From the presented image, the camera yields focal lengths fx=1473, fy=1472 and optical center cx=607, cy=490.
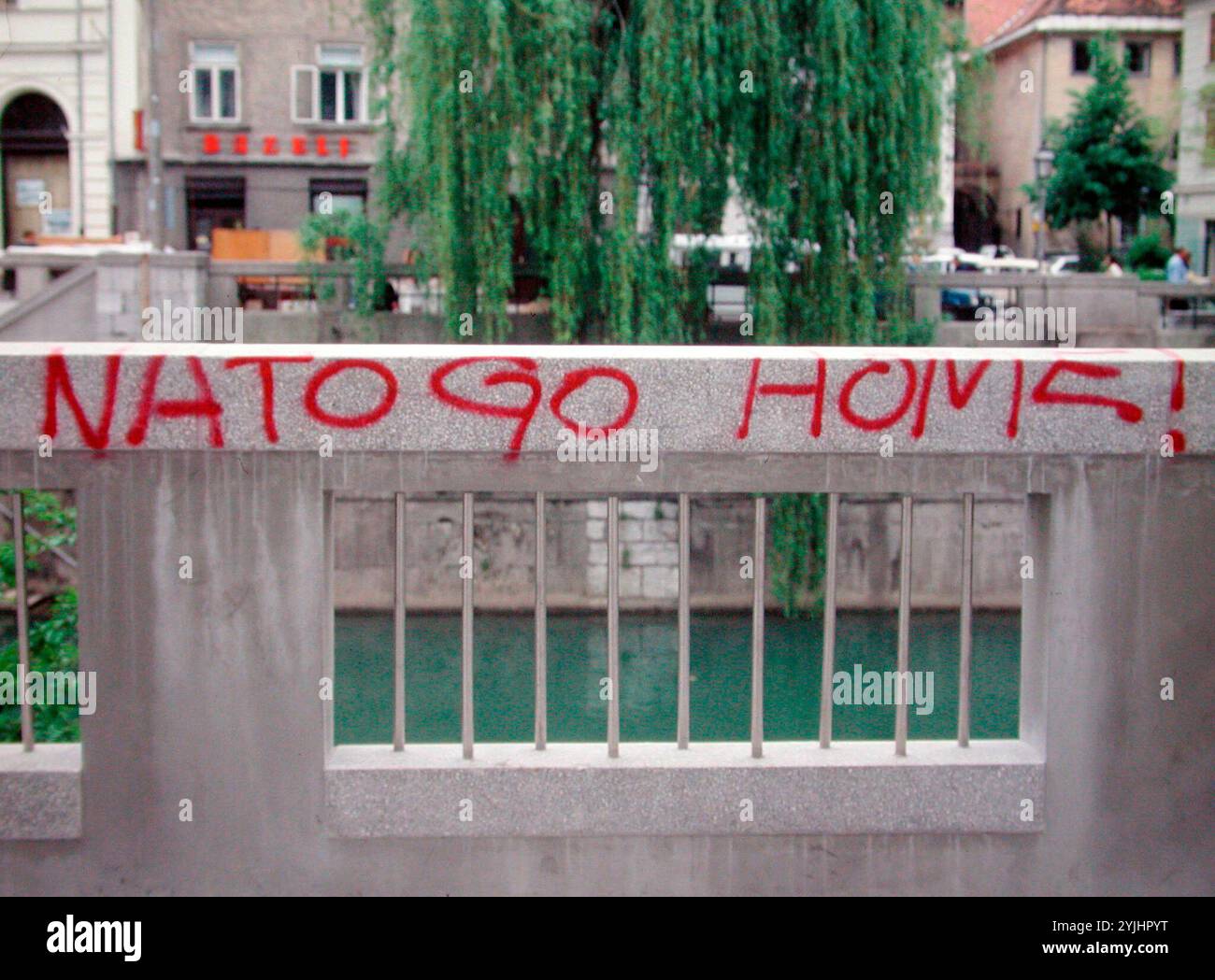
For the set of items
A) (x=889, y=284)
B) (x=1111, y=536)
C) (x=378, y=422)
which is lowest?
(x=1111, y=536)

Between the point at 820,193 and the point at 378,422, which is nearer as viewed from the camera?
the point at 378,422

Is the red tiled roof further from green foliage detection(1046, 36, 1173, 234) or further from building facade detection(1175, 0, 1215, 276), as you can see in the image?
green foliage detection(1046, 36, 1173, 234)

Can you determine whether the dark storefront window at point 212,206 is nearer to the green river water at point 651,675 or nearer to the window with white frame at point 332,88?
the window with white frame at point 332,88

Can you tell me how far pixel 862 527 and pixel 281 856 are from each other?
48.3 ft

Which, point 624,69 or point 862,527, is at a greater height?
point 624,69

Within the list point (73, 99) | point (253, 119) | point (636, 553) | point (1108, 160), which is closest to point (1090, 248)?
point (1108, 160)

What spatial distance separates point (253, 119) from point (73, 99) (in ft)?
11.2

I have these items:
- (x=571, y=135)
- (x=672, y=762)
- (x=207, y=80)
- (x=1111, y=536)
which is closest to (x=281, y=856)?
(x=672, y=762)

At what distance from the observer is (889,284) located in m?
16.9

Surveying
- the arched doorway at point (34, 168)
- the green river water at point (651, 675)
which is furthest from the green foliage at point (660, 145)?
the arched doorway at point (34, 168)

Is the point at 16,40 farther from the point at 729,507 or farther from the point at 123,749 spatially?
the point at 123,749

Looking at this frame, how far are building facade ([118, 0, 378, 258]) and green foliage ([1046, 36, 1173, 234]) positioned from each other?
53.1 ft

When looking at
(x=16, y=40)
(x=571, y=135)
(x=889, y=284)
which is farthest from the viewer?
(x=16, y=40)

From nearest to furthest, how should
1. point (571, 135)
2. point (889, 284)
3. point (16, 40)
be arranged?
point (571, 135) < point (889, 284) < point (16, 40)
